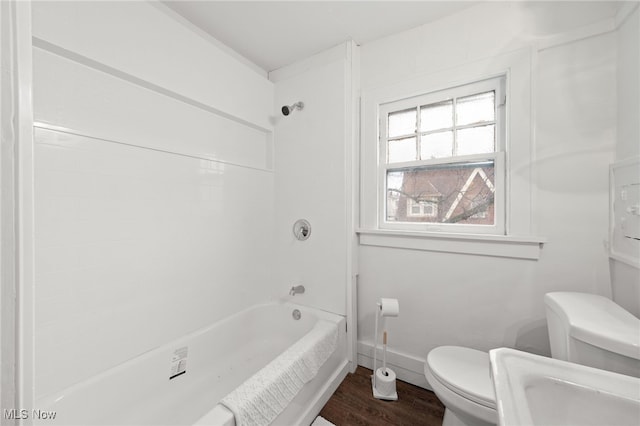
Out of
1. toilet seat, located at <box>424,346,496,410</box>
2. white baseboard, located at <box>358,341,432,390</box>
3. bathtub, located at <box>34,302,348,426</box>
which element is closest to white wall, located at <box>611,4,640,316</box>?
toilet seat, located at <box>424,346,496,410</box>

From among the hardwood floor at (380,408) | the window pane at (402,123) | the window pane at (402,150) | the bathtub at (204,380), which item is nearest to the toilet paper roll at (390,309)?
the bathtub at (204,380)

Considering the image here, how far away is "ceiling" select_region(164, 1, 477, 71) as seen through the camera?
150 centimetres

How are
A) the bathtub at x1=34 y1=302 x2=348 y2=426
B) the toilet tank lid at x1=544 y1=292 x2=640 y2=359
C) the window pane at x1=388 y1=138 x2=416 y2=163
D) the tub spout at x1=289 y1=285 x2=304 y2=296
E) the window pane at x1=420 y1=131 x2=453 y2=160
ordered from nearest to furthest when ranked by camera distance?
1. the toilet tank lid at x1=544 y1=292 x2=640 y2=359
2. the bathtub at x1=34 y1=302 x2=348 y2=426
3. the window pane at x1=420 y1=131 x2=453 y2=160
4. the window pane at x1=388 y1=138 x2=416 y2=163
5. the tub spout at x1=289 y1=285 x2=304 y2=296

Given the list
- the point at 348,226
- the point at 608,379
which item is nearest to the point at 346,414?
the point at 348,226

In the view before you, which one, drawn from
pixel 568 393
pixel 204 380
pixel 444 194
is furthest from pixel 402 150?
pixel 204 380

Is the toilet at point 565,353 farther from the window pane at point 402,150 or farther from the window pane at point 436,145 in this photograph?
the window pane at point 402,150

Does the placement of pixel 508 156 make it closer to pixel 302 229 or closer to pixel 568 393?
pixel 568 393

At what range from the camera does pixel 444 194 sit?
167 centimetres

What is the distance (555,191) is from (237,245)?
2029 millimetres

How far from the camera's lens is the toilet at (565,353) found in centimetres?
85

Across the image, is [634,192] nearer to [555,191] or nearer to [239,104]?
[555,191]

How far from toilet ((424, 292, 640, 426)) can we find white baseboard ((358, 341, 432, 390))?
1.24ft

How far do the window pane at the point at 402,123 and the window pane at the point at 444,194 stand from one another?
0.93ft

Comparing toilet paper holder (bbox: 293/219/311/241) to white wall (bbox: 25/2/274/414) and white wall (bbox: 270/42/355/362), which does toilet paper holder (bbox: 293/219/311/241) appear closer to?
white wall (bbox: 270/42/355/362)
